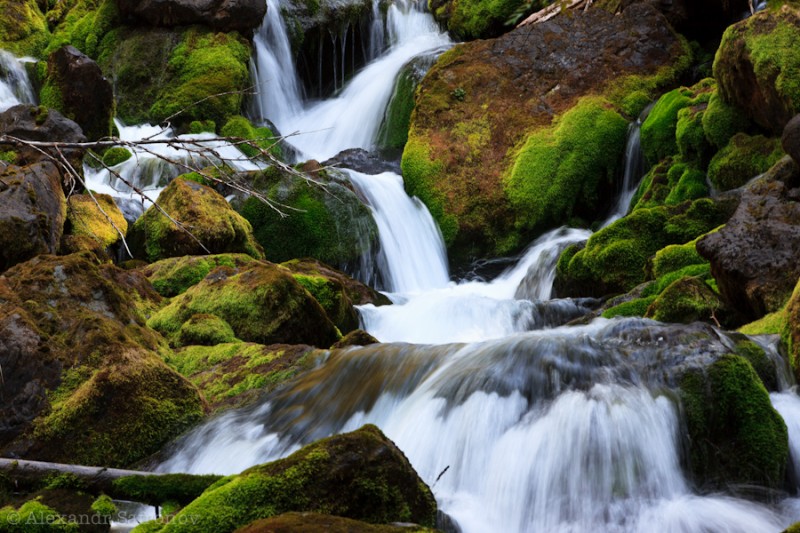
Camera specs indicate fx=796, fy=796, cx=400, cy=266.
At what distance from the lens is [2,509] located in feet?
12.4

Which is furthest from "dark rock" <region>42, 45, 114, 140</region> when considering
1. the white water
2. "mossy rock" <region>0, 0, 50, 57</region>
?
"mossy rock" <region>0, 0, 50, 57</region>

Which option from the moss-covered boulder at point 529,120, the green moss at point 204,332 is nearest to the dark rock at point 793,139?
the green moss at point 204,332

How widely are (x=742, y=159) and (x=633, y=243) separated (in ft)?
6.43

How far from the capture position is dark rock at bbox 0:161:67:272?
8297 mm

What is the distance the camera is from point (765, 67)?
32.7 feet

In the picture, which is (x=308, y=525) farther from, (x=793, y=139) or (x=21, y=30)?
(x=21, y=30)

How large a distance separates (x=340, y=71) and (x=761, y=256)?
657 inches

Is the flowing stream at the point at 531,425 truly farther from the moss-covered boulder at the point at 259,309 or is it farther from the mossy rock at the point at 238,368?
the moss-covered boulder at the point at 259,309

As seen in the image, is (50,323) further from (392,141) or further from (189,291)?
(392,141)

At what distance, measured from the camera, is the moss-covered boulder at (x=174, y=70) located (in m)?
19.3

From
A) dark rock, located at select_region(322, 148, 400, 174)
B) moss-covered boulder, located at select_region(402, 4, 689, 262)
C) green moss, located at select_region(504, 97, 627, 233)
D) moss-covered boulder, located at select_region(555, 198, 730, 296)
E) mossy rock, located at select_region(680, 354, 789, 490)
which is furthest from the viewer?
dark rock, located at select_region(322, 148, 400, 174)

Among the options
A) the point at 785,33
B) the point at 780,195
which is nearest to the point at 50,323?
the point at 780,195

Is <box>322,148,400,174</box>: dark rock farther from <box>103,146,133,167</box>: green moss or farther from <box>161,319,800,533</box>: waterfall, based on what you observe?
<box>161,319,800,533</box>: waterfall

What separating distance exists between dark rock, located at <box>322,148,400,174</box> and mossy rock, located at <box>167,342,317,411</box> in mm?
9205
